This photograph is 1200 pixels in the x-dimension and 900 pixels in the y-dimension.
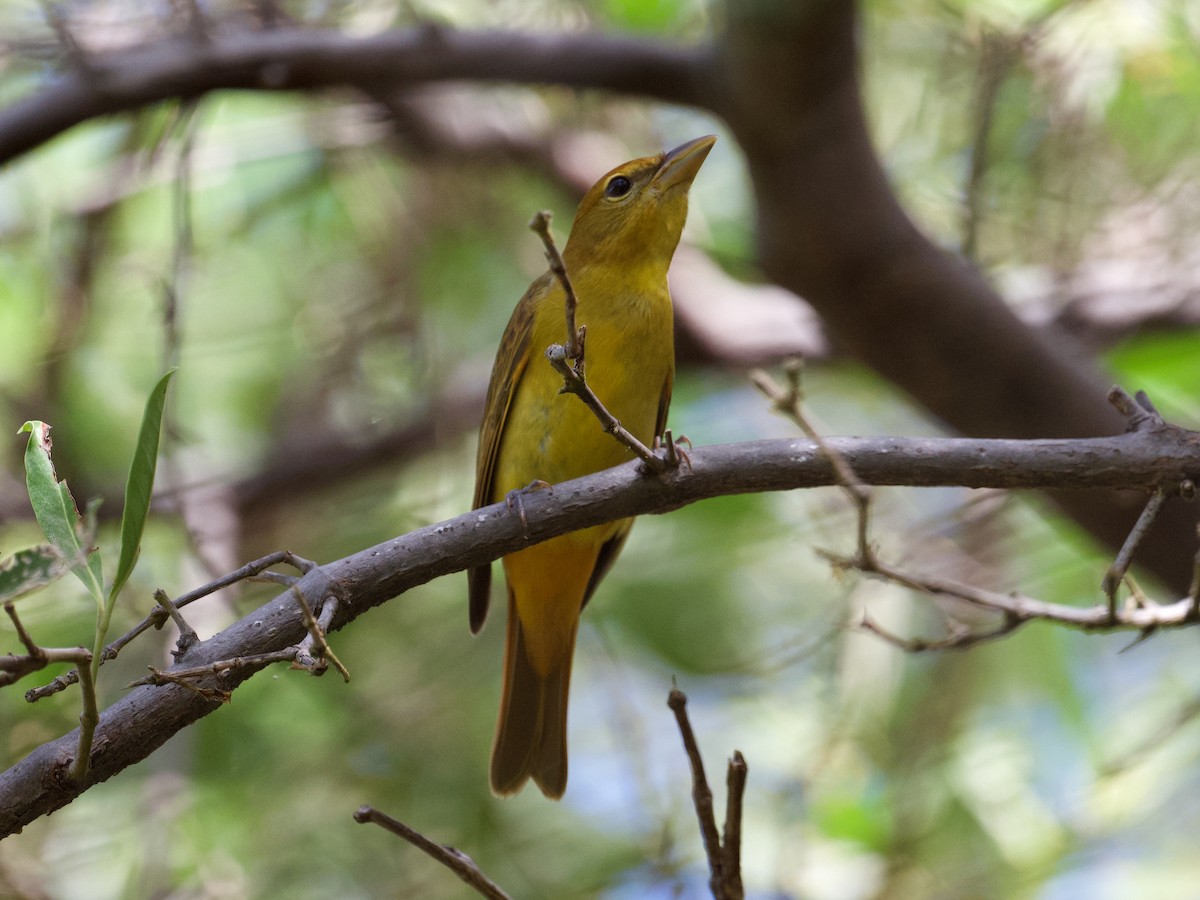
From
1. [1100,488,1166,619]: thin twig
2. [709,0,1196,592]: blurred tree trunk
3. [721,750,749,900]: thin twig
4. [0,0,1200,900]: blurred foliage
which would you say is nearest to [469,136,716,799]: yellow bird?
[709,0,1196,592]: blurred tree trunk

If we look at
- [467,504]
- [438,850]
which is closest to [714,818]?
[438,850]

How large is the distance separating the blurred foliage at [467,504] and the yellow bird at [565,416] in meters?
0.44

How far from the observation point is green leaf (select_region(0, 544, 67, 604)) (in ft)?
4.88

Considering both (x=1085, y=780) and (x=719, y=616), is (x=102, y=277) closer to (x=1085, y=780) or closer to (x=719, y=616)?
(x=719, y=616)

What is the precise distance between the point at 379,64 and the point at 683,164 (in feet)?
3.89

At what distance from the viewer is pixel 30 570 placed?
1.52 m

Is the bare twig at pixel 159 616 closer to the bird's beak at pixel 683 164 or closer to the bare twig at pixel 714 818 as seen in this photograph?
the bare twig at pixel 714 818

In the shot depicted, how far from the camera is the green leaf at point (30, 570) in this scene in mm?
1487

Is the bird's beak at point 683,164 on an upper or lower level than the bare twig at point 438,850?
upper

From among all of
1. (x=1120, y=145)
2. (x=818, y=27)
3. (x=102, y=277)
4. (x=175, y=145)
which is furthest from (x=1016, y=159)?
(x=102, y=277)

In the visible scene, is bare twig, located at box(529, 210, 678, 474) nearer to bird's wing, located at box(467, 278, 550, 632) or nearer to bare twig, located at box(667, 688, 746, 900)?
bare twig, located at box(667, 688, 746, 900)

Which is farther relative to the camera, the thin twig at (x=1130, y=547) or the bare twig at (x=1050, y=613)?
the bare twig at (x=1050, y=613)

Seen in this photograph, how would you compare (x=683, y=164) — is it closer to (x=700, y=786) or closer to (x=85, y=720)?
(x=700, y=786)

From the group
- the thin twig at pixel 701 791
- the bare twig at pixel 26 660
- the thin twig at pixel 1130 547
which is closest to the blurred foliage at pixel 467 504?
the thin twig at pixel 1130 547
